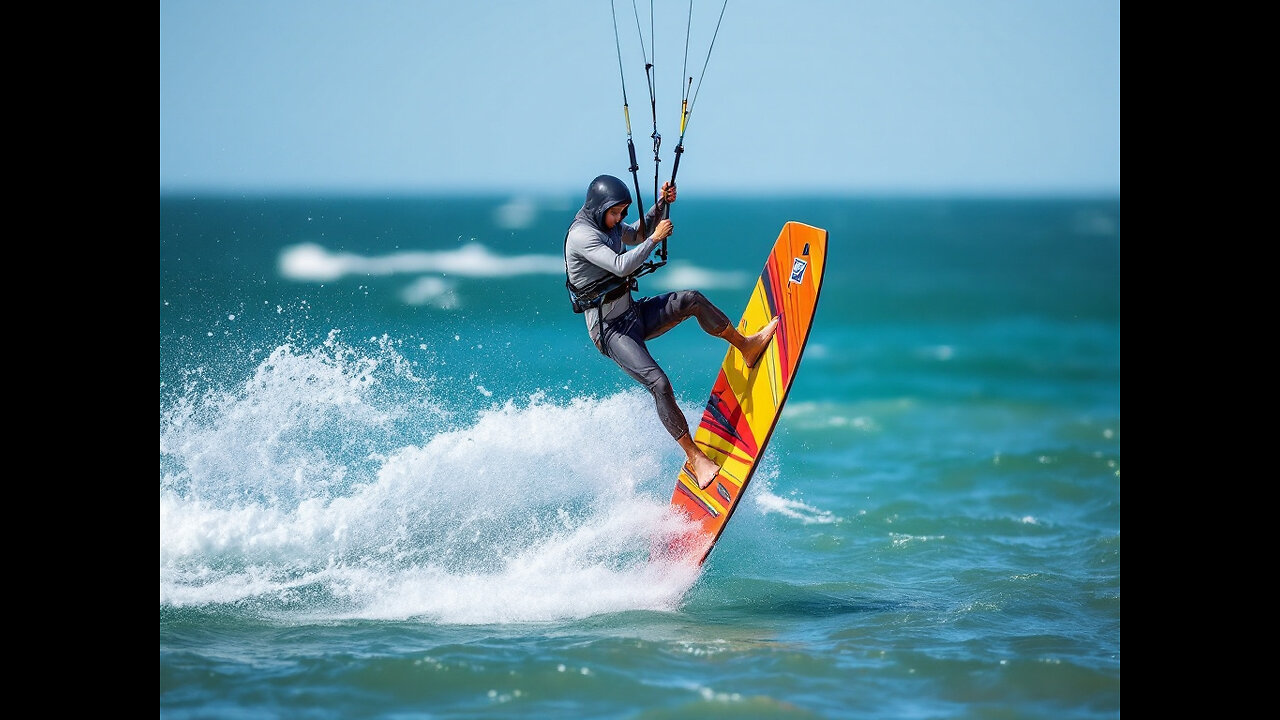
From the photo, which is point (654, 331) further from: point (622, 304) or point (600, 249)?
point (600, 249)

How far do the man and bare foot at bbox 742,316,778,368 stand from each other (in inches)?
2.5

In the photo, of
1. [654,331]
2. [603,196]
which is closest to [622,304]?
[654,331]

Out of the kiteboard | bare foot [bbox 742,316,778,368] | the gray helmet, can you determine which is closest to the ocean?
the kiteboard

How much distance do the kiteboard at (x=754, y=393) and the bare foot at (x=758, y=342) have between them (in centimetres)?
3

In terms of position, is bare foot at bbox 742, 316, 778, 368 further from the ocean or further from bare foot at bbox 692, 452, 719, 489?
the ocean

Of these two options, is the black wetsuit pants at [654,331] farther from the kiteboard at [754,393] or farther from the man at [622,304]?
the kiteboard at [754,393]

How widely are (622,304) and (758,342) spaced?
3.06ft

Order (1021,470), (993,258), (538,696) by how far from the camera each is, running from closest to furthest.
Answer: (538,696) < (1021,470) < (993,258)

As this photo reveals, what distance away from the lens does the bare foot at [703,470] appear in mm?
6680
